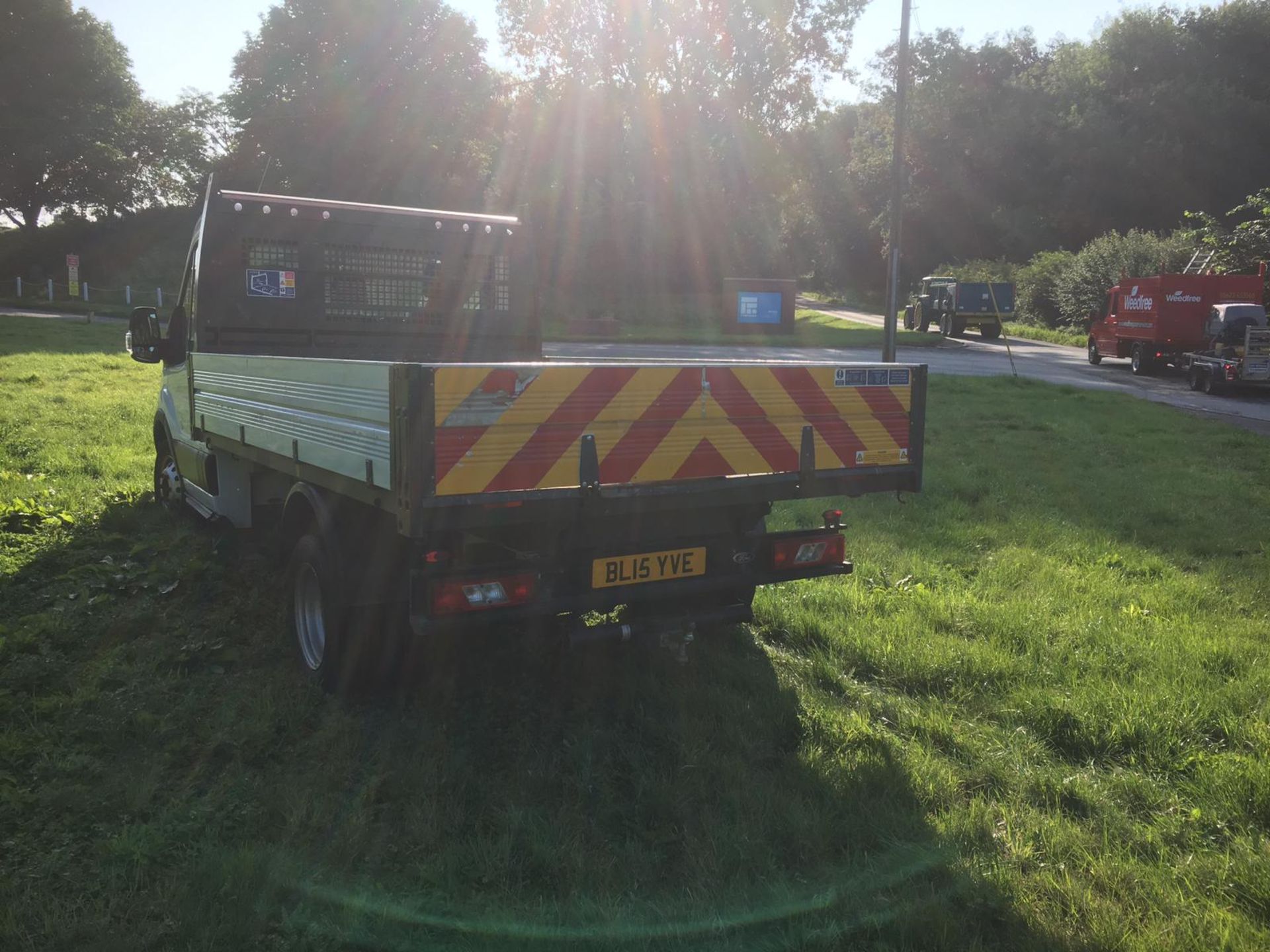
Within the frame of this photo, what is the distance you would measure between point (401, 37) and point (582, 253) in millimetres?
12499

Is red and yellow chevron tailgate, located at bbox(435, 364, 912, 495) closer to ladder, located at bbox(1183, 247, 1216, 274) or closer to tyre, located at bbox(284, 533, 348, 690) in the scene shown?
tyre, located at bbox(284, 533, 348, 690)

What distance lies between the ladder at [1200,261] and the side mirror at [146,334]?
29.7 meters

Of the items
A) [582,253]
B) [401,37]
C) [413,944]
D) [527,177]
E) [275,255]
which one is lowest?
[413,944]

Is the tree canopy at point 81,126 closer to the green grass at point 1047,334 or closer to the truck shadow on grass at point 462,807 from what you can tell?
the green grass at point 1047,334

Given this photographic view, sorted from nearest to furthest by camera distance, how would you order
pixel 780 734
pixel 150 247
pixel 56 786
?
pixel 56 786 → pixel 780 734 → pixel 150 247

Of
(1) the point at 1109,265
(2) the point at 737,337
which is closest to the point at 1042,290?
(1) the point at 1109,265

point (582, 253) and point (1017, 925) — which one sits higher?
point (582, 253)

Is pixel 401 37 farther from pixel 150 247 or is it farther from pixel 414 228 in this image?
pixel 414 228

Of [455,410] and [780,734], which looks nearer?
[455,410]

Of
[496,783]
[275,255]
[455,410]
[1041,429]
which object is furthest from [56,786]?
[1041,429]

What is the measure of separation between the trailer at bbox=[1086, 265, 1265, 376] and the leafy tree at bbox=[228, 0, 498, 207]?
85.4 ft

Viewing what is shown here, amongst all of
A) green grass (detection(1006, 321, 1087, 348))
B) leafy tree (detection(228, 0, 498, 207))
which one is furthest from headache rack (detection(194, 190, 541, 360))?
green grass (detection(1006, 321, 1087, 348))

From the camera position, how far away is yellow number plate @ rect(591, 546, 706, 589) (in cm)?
406

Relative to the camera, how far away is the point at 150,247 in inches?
1775
